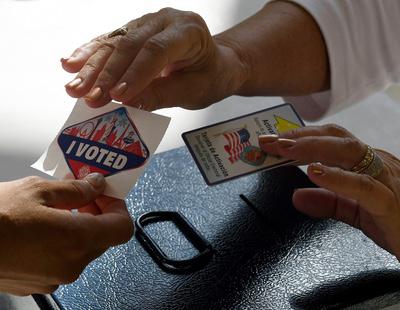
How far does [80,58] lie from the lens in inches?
35.0

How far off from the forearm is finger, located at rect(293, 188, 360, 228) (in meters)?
0.26

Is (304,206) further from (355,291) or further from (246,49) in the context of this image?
(246,49)

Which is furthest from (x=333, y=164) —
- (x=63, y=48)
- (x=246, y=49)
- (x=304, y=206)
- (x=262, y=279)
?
(x=63, y=48)

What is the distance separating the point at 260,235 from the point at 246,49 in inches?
13.0

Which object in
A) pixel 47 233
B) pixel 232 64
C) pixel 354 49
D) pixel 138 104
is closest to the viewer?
pixel 47 233

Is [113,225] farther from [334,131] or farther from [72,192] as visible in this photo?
[334,131]

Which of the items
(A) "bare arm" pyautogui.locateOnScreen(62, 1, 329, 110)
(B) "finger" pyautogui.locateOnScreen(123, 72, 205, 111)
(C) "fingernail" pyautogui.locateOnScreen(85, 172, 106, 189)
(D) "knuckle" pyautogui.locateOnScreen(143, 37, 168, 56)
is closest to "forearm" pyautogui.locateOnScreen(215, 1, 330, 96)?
(A) "bare arm" pyautogui.locateOnScreen(62, 1, 329, 110)

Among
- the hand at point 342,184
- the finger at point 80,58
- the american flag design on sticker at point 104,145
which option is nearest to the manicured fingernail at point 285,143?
the hand at point 342,184

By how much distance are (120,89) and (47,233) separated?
0.24 metres

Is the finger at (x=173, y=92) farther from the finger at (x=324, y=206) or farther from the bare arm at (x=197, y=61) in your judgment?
the finger at (x=324, y=206)

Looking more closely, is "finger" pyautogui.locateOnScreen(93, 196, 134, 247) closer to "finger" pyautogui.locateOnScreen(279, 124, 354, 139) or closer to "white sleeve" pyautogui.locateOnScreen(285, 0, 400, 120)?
"finger" pyautogui.locateOnScreen(279, 124, 354, 139)

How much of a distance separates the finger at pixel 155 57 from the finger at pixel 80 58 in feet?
0.28

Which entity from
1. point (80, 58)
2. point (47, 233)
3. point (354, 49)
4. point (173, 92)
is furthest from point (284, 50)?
point (47, 233)

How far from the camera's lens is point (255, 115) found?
0.88m
